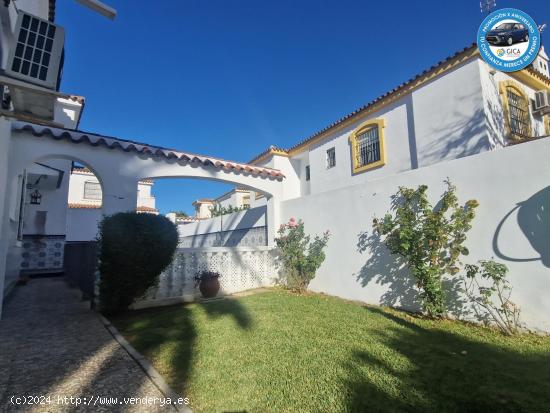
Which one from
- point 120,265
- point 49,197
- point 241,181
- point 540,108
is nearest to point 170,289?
point 120,265

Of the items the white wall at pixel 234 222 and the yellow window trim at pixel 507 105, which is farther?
the white wall at pixel 234 222

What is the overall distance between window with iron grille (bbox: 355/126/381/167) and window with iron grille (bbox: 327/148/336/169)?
177cm

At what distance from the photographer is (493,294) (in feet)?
16.4

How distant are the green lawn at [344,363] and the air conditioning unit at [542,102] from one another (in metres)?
11.2

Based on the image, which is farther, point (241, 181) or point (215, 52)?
point (215, 52)

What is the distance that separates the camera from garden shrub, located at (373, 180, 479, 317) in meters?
5.39

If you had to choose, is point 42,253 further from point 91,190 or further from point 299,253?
point 299,253

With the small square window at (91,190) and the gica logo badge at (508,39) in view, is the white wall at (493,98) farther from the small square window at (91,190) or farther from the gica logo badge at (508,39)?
the small square window at (91,190)

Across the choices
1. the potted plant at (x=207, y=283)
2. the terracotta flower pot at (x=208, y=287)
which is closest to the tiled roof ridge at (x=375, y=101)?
the potted plant at (x=207, y=283)

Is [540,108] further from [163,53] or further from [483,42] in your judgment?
[163,53]

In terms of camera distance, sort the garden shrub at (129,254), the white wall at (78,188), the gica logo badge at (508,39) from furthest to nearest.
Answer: the white wall at (78,188), the gica logo badge at (508,39), the garden shrub at (129,254)

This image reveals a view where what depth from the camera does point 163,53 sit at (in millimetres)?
12992

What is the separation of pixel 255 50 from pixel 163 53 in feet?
15.1

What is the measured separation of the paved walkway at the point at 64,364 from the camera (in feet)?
10.5
